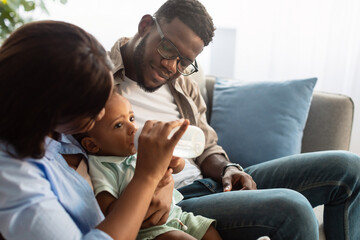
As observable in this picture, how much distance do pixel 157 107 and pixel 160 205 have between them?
1.88 ft

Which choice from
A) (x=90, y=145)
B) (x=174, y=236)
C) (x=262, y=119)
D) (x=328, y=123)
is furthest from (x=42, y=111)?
(x=328, y=123)

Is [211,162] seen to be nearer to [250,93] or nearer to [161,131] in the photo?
[250,93]

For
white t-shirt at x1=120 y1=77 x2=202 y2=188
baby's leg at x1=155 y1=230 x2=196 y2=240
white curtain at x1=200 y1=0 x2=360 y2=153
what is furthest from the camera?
white curtain at x1=200 y1=0 x2=360 y2=153

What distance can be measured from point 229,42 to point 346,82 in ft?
3.15

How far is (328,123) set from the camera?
183 cm

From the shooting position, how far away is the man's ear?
4.50 ft

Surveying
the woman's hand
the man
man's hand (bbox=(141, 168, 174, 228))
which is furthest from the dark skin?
the woman's hand

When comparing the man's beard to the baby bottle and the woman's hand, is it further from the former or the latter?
the woman's hand

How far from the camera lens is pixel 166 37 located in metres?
1.30

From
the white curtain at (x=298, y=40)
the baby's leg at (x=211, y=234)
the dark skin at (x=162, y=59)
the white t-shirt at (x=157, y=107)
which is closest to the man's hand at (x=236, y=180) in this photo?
the dark skin at (x=162, y=59)

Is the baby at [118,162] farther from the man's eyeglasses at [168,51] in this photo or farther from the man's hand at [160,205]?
the man's eyeglasses at [168,51]

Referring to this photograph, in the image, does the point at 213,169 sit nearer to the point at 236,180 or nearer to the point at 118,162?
the point at 236,180

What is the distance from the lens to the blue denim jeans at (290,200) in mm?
1054

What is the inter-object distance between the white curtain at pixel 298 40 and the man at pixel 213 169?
1.54 metres
